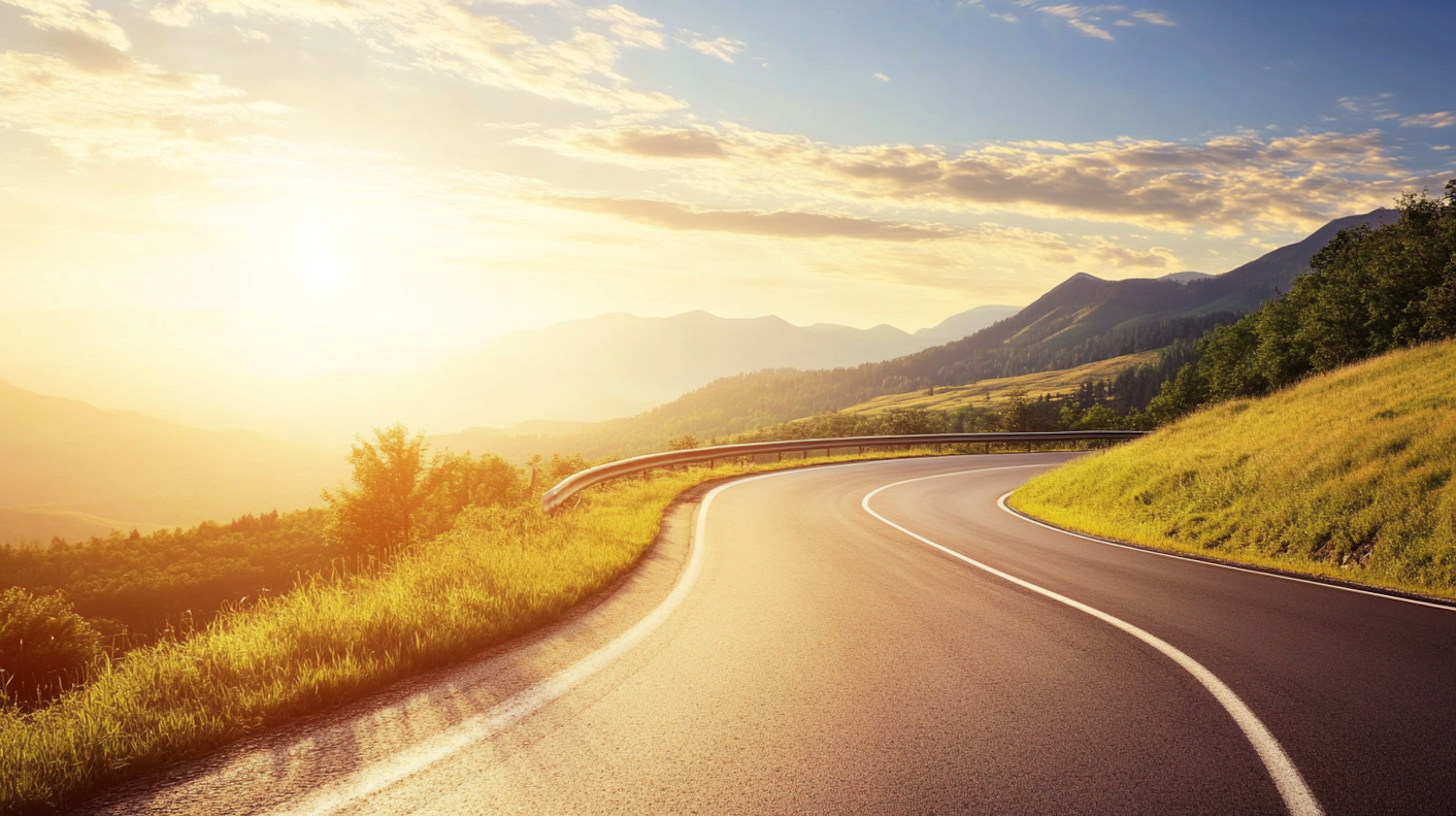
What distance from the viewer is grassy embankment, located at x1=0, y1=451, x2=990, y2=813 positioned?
3316 millimetres

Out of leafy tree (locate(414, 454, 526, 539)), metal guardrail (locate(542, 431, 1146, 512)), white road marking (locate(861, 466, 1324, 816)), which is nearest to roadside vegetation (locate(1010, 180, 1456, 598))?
white road marking (locate(861, 466, 1324, 816))

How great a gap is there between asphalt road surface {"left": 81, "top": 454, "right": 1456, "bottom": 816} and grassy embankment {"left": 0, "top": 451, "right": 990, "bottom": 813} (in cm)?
27

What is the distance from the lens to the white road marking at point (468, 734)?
9.94 feet

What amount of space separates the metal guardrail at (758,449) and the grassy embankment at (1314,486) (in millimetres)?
10135

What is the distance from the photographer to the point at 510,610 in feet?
19.8

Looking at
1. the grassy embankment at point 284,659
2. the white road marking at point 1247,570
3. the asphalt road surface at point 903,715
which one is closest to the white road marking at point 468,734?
the asphalt road surface at point 903,715

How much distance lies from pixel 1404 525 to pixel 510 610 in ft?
37.4

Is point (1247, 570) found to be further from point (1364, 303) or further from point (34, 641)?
point (1364, 303)

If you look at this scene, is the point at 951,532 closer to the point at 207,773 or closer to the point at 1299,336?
the point at 207,773

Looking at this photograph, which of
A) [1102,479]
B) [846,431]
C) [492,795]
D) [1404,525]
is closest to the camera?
[492,795]

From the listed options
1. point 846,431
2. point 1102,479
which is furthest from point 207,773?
point 846,431

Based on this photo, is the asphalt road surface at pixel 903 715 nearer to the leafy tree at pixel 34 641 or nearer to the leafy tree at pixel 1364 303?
the leafy tree at pixel 34 641

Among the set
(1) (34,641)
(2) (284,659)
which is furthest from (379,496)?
(2) (284,659)

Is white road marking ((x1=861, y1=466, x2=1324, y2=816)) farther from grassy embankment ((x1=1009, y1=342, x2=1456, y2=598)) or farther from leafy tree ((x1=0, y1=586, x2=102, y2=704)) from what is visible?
leafy tree ((x1=0, y1=586, x2=102, y2=704))
